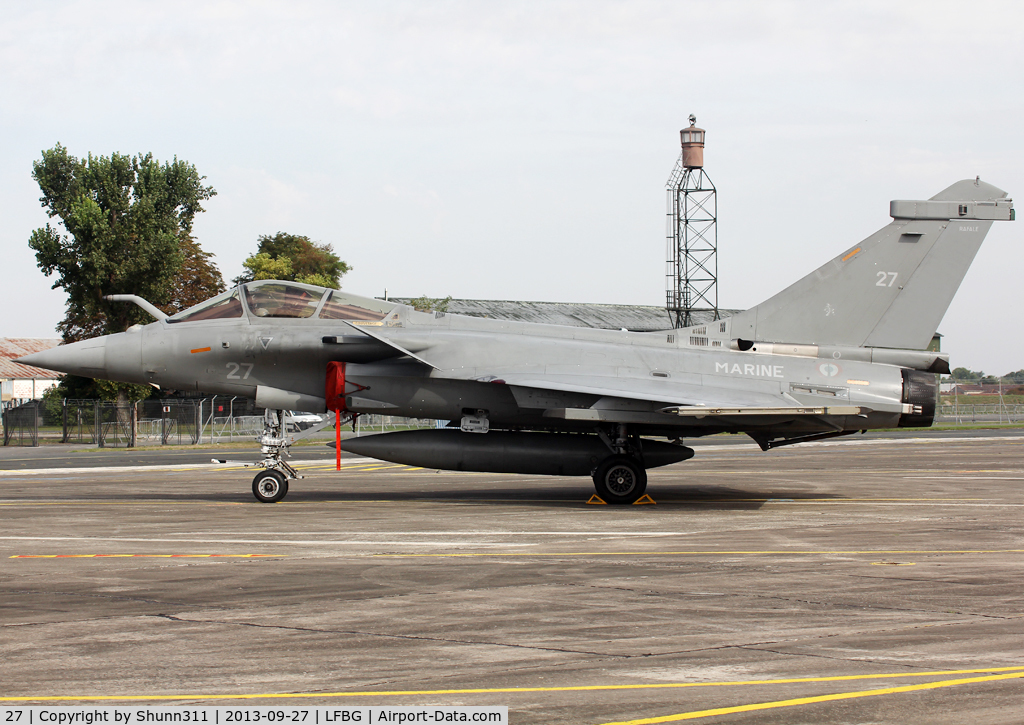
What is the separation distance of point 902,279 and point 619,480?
5.97 metres

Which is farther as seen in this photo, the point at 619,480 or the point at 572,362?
the point at 572,362

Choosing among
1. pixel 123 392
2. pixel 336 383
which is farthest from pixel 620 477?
pixel 123 392

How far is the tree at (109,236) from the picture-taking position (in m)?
46.4

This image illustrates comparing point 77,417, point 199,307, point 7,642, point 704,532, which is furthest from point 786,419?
point 77,417

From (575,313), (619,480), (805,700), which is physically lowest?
(805,700)

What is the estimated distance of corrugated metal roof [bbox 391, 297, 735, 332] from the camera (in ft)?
246

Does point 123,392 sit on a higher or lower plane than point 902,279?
lower

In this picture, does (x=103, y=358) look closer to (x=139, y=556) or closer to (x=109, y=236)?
(x=139, y=556)

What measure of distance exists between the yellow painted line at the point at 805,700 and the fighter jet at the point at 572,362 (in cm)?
944

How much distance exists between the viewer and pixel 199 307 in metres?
15.8

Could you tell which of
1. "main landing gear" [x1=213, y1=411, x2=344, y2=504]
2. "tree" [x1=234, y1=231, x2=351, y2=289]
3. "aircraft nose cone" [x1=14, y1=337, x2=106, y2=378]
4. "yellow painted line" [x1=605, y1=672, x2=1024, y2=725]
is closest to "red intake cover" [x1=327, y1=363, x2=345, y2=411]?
"main landing gear" [x1=213, y1=411, x2=344, y2=504]

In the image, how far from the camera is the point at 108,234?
152 ft

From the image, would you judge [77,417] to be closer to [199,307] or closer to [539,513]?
[199,307]
